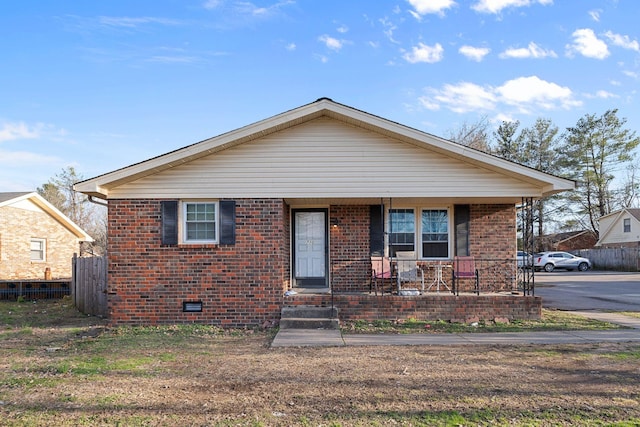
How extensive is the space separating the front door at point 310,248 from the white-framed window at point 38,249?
17.3 metres

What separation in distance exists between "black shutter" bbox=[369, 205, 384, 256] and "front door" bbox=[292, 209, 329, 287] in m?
1.13

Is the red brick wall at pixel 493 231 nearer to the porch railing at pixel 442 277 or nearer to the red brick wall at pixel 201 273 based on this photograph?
the porch railing at pixel 442 277

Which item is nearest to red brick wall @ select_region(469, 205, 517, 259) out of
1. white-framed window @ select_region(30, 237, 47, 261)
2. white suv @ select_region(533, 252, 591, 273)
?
white-framed window @ select_region(30, 237, 47, 261)

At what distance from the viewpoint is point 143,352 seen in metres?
8.20

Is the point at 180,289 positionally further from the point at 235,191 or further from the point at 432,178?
the point at 432,178

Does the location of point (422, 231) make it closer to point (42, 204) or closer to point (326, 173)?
point (326, 173)

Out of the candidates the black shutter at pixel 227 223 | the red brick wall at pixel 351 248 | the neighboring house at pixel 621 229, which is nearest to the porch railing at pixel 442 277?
the red brick wall at pixel 351 248

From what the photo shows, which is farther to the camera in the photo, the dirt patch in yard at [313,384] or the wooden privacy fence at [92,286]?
the wooden privacy fence at [92,286]

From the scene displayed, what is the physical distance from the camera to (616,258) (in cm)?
3444

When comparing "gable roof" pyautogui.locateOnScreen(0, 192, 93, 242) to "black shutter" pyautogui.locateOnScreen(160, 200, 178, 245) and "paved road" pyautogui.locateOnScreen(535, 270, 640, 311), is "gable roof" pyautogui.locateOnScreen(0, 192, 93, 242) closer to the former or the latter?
"black shutter" pyautogui.locateOnScreen(160, 200, 178, 245)

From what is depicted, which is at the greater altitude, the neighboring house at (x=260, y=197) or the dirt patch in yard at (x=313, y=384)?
the neighboring house at (x=260, y=197)

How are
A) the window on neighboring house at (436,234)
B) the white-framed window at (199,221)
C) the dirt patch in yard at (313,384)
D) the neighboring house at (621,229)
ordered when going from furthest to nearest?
1. the neighboring house at (621,229)
2. the window on neighboring house at (436,234)
3. the white-framed window at (199,221)
4. the dirt patch in yard at (313,384)

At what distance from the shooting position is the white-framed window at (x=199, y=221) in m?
11.0

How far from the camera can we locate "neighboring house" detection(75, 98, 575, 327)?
35.3 feet
